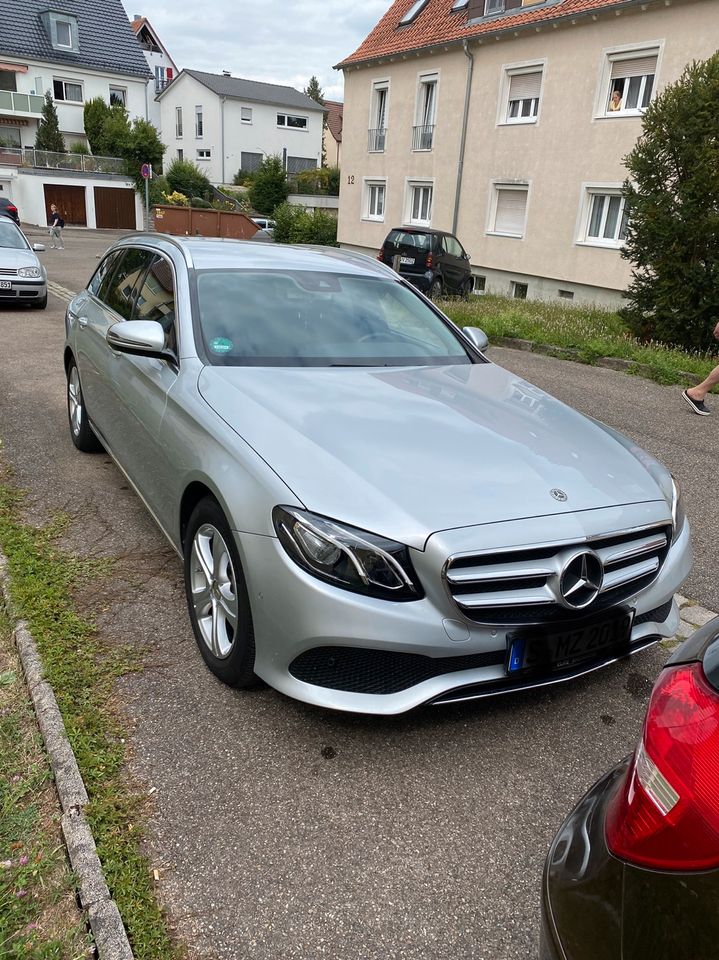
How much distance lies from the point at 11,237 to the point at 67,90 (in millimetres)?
40164

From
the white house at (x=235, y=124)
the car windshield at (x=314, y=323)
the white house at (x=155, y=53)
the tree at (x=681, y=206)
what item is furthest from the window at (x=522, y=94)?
the white house at (x=155, y=53)

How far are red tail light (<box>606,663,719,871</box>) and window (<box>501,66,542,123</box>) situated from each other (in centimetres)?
2288

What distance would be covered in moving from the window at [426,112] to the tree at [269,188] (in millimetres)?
22134

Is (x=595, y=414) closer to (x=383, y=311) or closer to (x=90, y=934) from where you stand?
(x=383, y=311)

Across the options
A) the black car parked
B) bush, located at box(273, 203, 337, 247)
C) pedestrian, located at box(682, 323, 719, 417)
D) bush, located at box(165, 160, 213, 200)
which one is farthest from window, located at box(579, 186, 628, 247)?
bush, located at box(165, 160, 213, 200)

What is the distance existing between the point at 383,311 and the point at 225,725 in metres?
2.51

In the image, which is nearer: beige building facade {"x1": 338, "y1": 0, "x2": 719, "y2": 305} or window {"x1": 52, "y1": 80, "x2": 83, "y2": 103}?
beige building facade {"x1": 338, "y1": 0, "x2": 719, "y2": 305}

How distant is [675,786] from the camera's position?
Answer: 120cm

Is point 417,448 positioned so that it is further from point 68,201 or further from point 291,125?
point 291,125

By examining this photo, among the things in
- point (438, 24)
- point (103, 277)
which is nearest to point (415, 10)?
point (438, 24)

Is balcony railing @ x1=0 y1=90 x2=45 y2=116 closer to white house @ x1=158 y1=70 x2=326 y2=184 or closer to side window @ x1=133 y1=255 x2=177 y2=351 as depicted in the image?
white house @ x1=158 y1=70 x2=326 y2=184

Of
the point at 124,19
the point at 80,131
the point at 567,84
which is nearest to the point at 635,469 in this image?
the point at 567,84

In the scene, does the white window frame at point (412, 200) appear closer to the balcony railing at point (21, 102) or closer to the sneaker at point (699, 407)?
the sneaker at point (699, 407)

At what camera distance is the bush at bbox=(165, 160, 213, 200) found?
45.8 meters
